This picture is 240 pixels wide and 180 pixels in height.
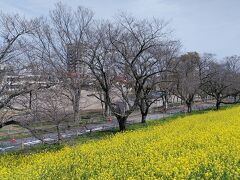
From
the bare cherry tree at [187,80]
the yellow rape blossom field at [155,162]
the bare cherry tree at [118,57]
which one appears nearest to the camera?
the yellow rape blossom field at [155,162]

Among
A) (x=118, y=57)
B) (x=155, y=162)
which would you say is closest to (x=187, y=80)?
(x=118, y=57)

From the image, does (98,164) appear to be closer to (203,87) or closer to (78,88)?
(78,88)

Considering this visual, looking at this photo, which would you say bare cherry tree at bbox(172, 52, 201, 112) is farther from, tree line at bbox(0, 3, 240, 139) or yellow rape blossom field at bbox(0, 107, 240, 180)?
yellow rape blossom field at bbox(0, 107, 240, 180)

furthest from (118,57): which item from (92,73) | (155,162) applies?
(155,162)

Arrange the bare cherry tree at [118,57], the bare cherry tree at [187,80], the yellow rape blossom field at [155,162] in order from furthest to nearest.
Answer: the bare cherry tree at [187,80], the bare cherry tree at [118,57], the yellow rape blossom field at [155,162]

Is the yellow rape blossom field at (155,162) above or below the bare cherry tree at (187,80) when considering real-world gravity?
below

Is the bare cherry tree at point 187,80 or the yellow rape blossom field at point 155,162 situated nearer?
the yellow rape blossom field at point 155,162

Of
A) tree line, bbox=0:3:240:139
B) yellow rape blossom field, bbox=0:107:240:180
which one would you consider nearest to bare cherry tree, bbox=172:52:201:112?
tree line, bbox=0:3:240:139

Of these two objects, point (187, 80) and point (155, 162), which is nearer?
point (155, 162)

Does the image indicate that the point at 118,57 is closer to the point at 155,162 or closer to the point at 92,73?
the point at 92,73

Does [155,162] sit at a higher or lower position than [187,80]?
lower

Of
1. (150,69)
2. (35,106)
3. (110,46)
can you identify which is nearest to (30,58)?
(35,106)

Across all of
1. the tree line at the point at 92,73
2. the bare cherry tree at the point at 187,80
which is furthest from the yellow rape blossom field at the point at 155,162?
the bare cherry tree at the point at 187,80

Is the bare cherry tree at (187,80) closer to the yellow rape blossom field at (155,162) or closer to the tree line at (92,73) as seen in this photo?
the tree line at (92,73)
